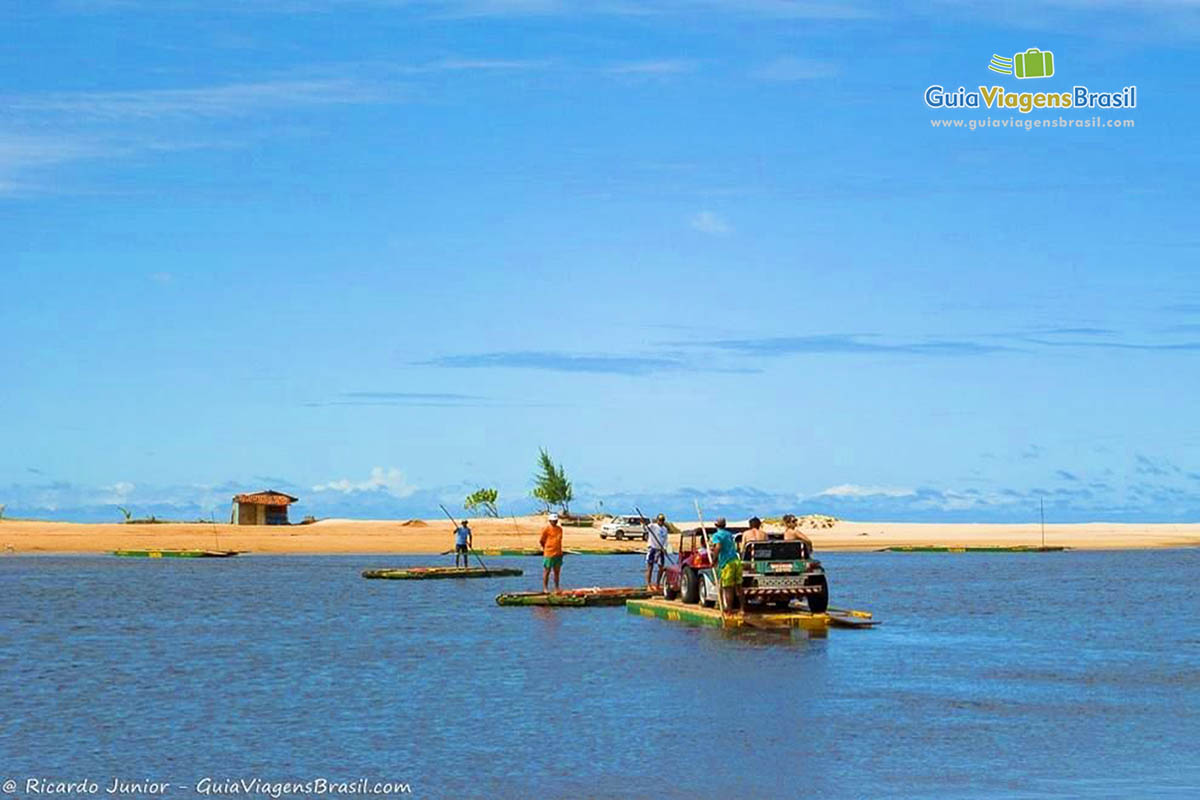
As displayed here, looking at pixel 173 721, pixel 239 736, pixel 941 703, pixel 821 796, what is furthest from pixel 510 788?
pixel 941 703

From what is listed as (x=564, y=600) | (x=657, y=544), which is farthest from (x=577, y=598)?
(x=657, y=544)

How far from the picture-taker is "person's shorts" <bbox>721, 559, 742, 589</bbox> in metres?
33.1

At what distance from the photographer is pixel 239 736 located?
19.9m

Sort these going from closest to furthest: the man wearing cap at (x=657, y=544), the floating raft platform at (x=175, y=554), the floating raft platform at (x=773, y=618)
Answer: the floating raft platform at (x=773, y=618) → the man wearing cap at (x=657, y=544) → the floating raft platform at (x=175, y=554)

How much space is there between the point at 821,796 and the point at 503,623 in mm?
21354

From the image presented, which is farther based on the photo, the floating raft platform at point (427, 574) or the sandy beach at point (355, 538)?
the sandy beach at point (355, 538)

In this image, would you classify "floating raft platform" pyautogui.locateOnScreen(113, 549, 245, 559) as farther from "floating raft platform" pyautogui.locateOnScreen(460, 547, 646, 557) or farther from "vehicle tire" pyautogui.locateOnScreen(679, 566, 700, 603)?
"vehicle tire" pyautogui.locateOnScreen(679, 566, 700, 603)

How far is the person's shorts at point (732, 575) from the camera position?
33.1 meters

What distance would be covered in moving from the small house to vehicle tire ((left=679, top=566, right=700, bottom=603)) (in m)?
67.9

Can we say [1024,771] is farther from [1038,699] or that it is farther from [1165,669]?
[1165,669]

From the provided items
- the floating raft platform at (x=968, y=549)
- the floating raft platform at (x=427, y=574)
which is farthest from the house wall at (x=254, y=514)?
the floating raft platform at (x=427, y=574)

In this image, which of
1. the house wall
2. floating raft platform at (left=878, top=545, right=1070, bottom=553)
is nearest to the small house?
the house wall

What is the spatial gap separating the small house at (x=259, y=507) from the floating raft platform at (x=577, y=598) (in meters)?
63.4

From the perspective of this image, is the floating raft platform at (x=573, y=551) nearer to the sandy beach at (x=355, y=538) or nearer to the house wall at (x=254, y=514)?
the sandy beach at (x=355, y=538)
